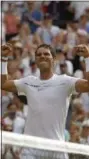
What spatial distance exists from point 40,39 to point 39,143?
8.44 meters

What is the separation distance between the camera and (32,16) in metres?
15.2

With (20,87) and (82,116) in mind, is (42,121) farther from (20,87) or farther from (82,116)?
(82,116)

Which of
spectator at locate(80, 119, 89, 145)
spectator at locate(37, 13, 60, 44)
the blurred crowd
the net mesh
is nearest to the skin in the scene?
the net mesh

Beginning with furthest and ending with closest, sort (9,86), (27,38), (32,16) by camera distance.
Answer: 1. (32,16)
2. (27,38)
3. (9,86)

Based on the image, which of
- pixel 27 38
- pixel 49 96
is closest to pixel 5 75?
pixel 49 96

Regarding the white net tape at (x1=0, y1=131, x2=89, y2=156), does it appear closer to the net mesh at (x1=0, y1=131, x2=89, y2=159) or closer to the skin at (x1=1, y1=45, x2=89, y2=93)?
the net mesh at (x1=0, y1=131, x2=89, y2=159)

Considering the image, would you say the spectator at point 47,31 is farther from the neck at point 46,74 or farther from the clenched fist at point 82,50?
the clenched fist at point 82,50

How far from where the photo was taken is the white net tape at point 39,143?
5895 mm

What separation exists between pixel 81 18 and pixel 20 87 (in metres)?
8.30

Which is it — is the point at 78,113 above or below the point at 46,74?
below

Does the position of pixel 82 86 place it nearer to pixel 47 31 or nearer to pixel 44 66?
pixel 44 66

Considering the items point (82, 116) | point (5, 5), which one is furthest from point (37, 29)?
point (82, 116)

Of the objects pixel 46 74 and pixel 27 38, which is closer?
pixel 46 74

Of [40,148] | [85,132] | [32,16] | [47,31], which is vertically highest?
[32,16]
